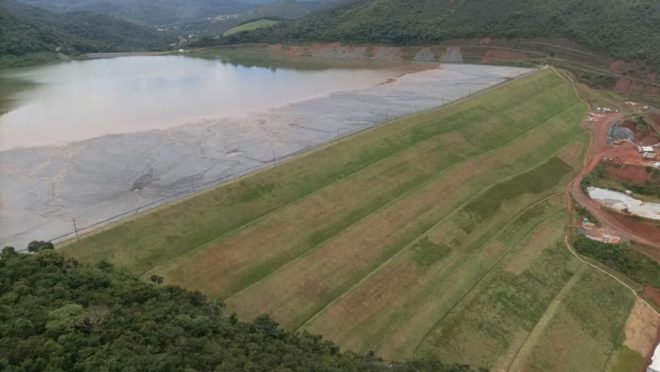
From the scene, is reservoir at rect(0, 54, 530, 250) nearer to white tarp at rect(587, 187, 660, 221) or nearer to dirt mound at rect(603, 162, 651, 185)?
dirt mound at rect(603, 162, 651, 185)

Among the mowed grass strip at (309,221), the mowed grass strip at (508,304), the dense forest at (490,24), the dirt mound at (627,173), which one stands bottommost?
the mowed grass strip at (508,304)

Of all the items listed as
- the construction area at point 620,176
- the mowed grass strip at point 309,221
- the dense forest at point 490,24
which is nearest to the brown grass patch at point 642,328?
the construction area at point 620,176

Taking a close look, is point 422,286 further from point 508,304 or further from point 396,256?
point 508,304

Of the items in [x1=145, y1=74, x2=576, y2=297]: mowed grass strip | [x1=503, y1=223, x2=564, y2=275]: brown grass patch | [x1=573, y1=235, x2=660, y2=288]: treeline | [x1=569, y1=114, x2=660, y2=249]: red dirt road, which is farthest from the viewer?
[x1=569, y1=114, x2=660, y2=249]: red dirt road

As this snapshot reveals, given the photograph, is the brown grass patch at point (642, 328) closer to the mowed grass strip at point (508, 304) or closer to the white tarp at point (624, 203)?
the mowed grass strip at point (508, 304)

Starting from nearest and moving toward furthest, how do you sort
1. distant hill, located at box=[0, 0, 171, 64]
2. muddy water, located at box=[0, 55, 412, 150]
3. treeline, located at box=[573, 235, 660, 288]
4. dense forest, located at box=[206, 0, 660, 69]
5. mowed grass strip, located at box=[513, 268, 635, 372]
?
mowed grass strip, located at box=[513, 268, 635, 372] < treeline, located at box=[573, 235, 660, 288] < muddy water, located at box=[0, 55, 412, 150] < dense forest, located at box=[206, 0, 660, 69] < distant hill, located at box=[0, 0, 171, 64]

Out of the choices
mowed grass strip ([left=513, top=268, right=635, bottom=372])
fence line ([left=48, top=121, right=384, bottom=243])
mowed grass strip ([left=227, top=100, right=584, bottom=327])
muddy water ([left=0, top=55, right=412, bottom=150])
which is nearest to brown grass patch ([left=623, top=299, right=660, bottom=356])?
mowed grass strip ([left=513, top=268, right=635, bottom=372])

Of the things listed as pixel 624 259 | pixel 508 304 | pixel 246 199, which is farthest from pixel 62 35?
pixel 624 259
